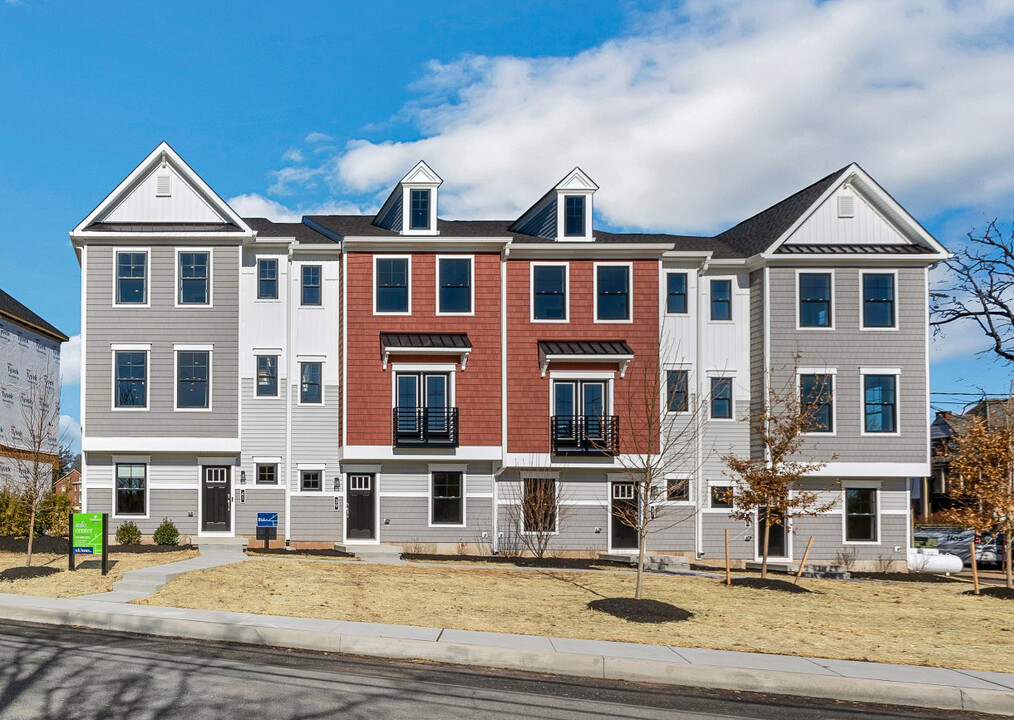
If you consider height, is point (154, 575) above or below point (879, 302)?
below

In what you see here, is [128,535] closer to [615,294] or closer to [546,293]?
[546,293]

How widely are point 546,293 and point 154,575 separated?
1571 cm

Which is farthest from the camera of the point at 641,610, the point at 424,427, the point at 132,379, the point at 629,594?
the point at 424,427

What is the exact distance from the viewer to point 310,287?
3034 centimetres

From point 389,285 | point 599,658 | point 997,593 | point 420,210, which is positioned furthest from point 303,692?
point 420,210

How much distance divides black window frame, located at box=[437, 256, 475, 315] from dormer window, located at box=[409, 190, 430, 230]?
5.97ft

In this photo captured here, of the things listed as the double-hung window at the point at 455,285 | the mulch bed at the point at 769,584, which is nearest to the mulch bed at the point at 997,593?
the mulch bed at the point at 769,584

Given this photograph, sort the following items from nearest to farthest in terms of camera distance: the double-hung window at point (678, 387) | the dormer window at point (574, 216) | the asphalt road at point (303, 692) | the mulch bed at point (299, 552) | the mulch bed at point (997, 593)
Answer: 1. the asphalt road at point (303, 692)
2. the mulch bed at point (997, 593)
3. the mulch bed at point (299, 552)
4. the double-hung window at point (678, 387)
5. the dormer window at point (574, 216)

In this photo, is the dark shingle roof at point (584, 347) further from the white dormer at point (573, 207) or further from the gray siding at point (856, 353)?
the gray siding at point (856, 353)

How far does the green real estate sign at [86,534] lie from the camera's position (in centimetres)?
2123

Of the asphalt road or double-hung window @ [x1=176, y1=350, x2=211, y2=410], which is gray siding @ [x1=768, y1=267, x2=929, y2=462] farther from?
the asphalt road

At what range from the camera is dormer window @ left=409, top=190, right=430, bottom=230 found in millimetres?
30703

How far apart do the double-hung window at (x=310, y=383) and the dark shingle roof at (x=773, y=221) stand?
51.1 ft

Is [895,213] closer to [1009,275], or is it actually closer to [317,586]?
[1009,275]
